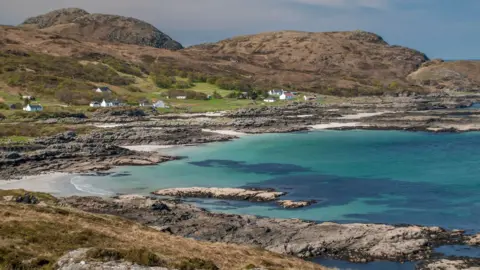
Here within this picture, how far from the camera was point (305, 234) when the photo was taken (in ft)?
118

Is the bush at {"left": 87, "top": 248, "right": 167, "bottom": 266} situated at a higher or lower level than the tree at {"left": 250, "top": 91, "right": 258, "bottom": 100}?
lower

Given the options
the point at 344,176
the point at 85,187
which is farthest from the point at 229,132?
the point at 85,187

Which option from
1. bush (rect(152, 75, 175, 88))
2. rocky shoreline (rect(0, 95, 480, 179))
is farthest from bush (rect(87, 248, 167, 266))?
bush (rect(152, 75, 175, 88))

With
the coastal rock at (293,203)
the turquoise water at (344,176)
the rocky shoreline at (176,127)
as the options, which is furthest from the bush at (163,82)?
the coastal rock at (293,203)

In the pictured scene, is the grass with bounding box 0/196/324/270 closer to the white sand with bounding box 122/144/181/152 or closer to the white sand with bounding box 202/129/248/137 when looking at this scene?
the white sand with bounding box 122/144/181/152

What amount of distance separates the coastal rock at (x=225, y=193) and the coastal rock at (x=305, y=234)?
6.80 metres

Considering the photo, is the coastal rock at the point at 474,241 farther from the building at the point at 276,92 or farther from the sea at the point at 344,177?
the building at the point at 276,92

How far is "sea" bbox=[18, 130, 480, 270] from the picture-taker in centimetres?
4309

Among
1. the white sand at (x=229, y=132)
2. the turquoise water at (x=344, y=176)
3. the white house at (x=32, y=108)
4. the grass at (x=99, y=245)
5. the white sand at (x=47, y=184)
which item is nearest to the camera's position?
the grass at (x=99, y=245)

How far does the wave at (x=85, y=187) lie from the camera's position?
50.1m

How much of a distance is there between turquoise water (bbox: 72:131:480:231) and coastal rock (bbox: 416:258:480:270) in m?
8.56

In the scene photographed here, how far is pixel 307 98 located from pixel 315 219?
14726 centimetres

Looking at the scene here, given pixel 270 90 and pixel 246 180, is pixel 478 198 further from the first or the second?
pixel 270 90

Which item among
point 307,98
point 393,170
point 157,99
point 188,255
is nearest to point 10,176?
point 188,255
